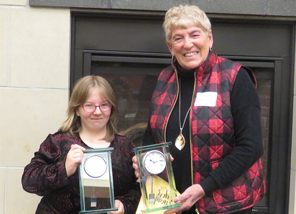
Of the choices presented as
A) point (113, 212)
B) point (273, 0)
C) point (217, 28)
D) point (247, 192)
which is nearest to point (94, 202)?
point (113, 212)

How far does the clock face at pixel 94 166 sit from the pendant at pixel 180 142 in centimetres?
47

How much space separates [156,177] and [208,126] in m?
0.42

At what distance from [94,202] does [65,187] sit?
0.28 m

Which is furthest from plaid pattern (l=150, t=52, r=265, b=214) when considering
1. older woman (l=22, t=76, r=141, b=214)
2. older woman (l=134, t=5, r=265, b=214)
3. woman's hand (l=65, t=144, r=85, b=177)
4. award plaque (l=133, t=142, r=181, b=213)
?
woman's hand (l=65, t=144, r=85, b=177)

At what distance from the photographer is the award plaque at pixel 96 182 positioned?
2102 mm

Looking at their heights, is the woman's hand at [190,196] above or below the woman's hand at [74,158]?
below

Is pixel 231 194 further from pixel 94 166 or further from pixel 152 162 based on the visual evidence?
pixel 94 166

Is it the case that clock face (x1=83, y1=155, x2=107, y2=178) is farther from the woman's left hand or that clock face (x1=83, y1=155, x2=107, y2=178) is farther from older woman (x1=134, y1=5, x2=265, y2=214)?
older woman (x1=134, y1=5, x2=265, y2=214)

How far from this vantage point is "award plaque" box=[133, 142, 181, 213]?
2.17 m

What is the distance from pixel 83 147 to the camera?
7.55 ft

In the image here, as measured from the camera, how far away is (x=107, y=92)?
2.38 meters

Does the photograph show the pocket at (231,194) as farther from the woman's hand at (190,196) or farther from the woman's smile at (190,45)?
the woman's smile at (190,45)

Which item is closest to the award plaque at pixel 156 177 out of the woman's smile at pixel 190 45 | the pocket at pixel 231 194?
the pocket at pixel 231 194

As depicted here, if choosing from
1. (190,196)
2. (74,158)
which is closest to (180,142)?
(190,196)
